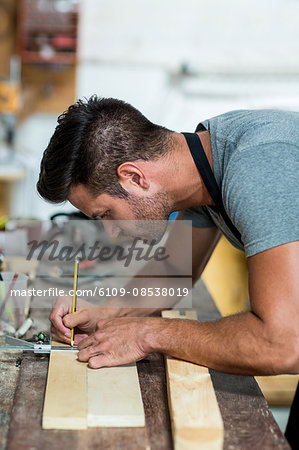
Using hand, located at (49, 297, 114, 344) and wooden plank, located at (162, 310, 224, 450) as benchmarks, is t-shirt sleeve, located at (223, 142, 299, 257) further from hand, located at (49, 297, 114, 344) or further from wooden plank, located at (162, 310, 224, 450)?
hand, located at (49, 297, 114, 344)

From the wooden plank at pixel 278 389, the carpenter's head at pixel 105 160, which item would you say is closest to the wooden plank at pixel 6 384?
the carpenter's head at pixel 105 160

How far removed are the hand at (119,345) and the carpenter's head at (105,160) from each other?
336 mm

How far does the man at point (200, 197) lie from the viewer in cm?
118

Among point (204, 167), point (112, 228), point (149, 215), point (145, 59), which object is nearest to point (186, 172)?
point (204, 167)

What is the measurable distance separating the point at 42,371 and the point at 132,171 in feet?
1.86

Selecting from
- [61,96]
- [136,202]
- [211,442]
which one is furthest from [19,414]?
[61,96]

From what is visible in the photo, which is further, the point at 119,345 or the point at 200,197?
the point at 200,197

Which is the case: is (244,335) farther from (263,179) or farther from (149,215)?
(149,215)

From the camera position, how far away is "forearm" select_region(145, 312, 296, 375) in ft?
3.92

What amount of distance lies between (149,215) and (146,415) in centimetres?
58

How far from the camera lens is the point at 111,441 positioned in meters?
1.06

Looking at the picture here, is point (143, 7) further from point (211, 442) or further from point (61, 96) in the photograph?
point (211, 442)

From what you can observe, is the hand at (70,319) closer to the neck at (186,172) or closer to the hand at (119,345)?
the hand at (119,345)

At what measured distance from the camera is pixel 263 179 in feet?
3.97
